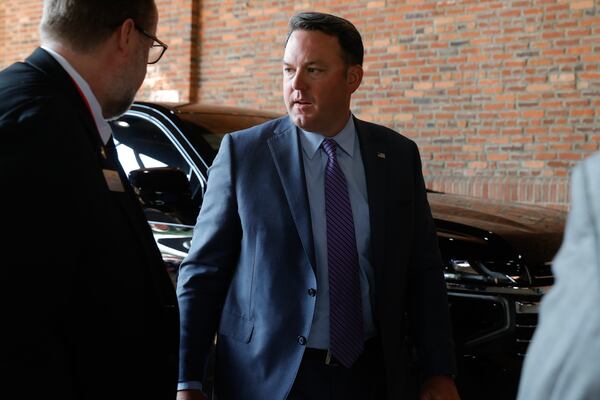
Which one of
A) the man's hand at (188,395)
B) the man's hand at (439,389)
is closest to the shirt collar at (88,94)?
the man's hand at (188,395)

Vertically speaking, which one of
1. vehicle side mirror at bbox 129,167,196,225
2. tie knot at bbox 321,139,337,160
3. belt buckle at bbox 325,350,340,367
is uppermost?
tie knot at bbox 321,139,337,160

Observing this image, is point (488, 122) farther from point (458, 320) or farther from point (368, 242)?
point (368, 242)

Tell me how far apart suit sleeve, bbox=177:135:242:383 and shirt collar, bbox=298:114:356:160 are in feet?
0.80

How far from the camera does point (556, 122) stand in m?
8.00

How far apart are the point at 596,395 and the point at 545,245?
316cm

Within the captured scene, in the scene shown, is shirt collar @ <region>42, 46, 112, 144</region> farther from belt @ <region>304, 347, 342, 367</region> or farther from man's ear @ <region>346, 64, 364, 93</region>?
man's ear @ <region>346, 64, 364, 93</region>

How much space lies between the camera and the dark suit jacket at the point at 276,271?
2.33 metres

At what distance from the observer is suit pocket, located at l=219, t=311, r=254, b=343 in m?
2.37

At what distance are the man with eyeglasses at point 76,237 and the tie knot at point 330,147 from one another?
0.78 metres

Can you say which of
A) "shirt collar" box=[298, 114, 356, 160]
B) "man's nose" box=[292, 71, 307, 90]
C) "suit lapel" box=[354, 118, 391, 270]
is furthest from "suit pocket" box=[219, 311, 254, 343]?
"man's nose" box=[292, 71, 307, 90]

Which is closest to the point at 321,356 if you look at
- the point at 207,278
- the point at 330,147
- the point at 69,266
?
the point at 207,278

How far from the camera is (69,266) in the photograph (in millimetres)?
1552

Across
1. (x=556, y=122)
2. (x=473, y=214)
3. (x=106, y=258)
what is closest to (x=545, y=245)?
(x=473, y=214)

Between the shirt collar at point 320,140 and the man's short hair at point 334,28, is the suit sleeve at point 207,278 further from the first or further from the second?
the man's short hair at point 334,28
